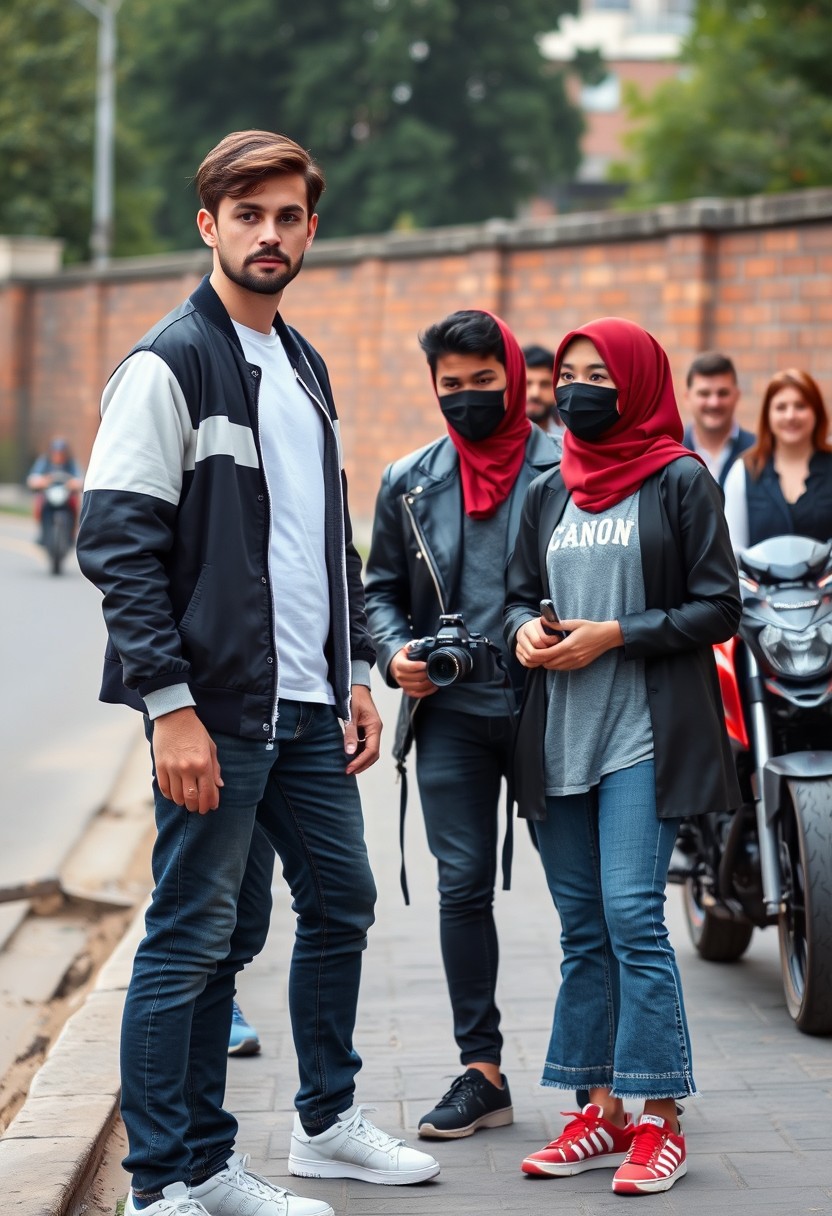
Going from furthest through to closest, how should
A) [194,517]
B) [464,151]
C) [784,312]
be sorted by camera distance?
[464,151] → [784,312] → [194,517]

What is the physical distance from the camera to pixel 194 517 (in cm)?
342

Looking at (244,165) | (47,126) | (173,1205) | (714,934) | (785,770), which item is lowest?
(714,934)

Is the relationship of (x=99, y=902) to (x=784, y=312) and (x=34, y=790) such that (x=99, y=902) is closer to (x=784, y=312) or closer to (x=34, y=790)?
(x=34, y=790)

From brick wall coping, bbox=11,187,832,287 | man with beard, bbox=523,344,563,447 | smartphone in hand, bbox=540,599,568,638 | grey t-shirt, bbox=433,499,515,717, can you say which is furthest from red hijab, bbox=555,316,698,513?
brick wall coping, bbox=11,187,832,287

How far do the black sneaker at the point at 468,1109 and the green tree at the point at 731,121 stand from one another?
66.8ft

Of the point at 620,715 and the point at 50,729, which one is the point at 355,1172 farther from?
the point at 50,729

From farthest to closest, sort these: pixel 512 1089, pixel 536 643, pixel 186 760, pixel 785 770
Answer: pixel 785 770
pixel 512 1089
pixel 536 643
pixel 186 760

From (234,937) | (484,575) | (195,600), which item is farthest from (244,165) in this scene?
(234,937)

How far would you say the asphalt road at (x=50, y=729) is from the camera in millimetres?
8398

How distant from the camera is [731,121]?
2733 centimetres

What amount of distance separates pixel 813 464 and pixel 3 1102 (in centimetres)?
337

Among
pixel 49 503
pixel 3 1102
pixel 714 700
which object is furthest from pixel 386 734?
pixel 49 503

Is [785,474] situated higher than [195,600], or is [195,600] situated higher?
[785,474]

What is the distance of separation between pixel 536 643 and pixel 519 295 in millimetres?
14834
